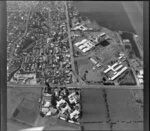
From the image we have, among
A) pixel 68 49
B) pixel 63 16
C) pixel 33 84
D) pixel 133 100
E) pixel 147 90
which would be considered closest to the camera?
pixel 147 90

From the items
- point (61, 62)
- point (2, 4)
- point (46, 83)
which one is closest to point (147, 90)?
point (2, 4)

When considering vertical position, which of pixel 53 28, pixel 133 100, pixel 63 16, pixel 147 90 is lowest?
pixel 133 100

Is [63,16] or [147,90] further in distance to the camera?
[63,16]

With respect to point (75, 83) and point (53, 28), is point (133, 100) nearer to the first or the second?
point (75, 83)

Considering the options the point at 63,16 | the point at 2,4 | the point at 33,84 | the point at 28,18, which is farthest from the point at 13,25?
A: the point at 2,4

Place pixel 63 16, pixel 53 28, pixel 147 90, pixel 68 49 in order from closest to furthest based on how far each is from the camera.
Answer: pixel 147 90
pixel 68 49
pixel 53 28
pixel 63 16

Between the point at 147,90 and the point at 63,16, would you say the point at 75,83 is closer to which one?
the point at 63,16

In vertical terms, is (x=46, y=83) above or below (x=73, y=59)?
below
